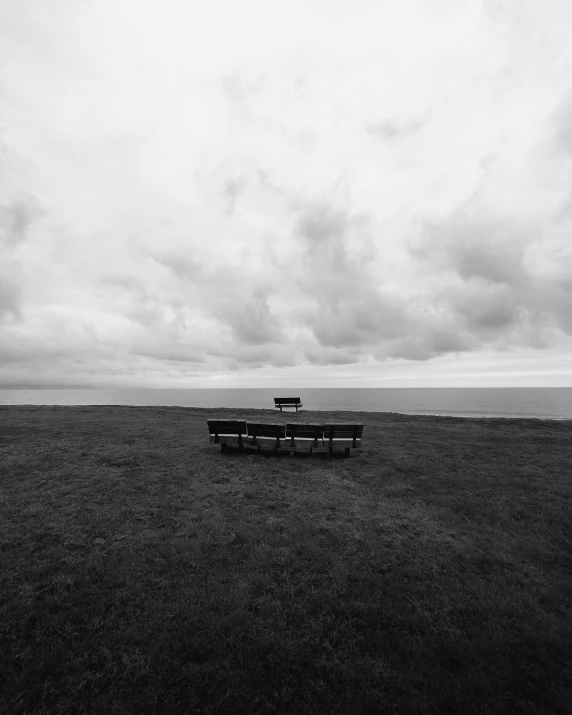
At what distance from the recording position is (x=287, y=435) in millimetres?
12594

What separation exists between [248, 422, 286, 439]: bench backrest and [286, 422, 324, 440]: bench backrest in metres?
0.27

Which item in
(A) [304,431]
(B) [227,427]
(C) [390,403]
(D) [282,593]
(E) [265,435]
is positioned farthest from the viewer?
(C) [390,403]

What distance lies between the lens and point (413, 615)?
4.14 meters

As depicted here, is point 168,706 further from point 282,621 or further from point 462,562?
point 462,562

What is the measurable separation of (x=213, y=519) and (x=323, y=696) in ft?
13.2

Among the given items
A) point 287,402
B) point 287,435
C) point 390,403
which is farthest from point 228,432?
point 390,403

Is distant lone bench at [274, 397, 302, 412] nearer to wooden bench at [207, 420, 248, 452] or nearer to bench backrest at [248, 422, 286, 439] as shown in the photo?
wooden bench at [207, 420, 248, 452]

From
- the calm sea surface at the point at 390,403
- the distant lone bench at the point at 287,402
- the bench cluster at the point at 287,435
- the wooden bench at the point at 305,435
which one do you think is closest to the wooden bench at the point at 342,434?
the bench cluster at the point at 287,435

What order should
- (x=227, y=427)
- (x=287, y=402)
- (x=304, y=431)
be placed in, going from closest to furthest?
(x=304, y=431) < (x=227, y=427) < (x=287, y=402)

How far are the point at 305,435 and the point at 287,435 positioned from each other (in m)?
0.70

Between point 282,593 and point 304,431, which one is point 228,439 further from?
point 282,593

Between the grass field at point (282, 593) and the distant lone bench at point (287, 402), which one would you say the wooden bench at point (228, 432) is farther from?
the distant lone bench at point (287, 402)

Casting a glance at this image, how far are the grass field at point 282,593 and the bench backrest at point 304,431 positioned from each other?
298 cm

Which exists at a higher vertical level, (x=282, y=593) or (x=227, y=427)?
(x=227, y=427)
